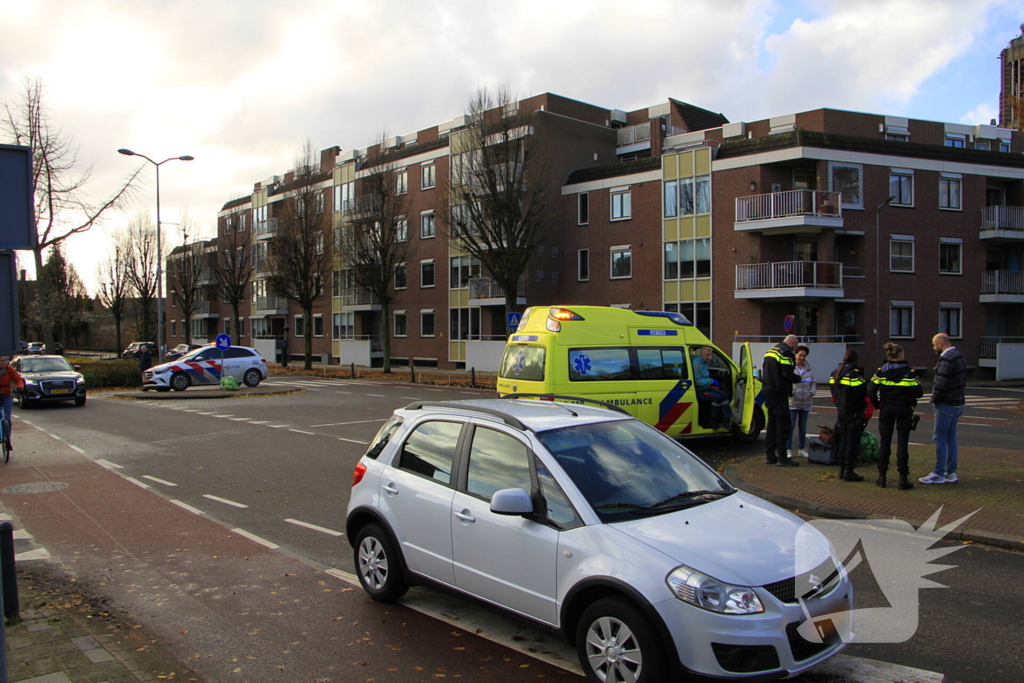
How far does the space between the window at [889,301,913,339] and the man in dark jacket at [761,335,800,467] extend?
24.9 metres

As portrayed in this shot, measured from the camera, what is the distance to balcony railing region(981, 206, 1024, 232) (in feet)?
111

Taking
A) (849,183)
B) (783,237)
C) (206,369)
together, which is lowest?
(206,369)

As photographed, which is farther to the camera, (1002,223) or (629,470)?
(1002,223)

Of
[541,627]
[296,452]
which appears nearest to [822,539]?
[541,627]

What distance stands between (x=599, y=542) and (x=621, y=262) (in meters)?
33.6

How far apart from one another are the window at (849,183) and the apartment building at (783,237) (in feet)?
0.18

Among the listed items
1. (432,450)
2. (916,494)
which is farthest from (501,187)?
(432,450)

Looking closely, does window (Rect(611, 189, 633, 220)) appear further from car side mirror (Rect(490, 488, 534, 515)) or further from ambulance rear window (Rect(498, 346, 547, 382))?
car side mirror (Rect(490, 488, 534, 515))

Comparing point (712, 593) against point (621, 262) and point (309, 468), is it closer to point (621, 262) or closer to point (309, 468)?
point (309, 468)

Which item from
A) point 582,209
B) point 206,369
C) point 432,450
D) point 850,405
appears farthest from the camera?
point 582,209

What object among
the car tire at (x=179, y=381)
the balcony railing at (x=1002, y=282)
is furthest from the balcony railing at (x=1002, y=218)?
the car tire at (x=179, y=381)

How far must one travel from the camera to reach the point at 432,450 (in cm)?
516

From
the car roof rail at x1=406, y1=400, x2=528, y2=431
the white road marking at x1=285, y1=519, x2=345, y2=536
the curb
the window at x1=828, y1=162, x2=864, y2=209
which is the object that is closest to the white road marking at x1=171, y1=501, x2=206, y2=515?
the white road marking at x1=285, y1=519, x2=345, y2=536

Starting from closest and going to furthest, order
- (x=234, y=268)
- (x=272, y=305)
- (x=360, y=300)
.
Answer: (x=360, y=300) → (x=234, y=268) → (x=272, y=305)
